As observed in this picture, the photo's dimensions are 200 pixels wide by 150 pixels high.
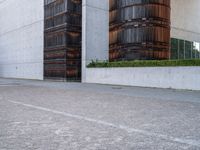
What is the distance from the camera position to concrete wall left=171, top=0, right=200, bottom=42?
3177 centimetres

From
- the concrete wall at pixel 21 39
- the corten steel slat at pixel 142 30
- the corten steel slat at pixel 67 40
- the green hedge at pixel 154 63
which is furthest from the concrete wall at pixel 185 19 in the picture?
the concrete wall at pixel 21 39

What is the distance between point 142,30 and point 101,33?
4.55 m

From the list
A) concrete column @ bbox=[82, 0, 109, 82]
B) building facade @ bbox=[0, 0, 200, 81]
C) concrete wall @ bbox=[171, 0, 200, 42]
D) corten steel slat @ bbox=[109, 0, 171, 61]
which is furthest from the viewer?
concrete wall @ bbox=[171, 0, 200, 42]

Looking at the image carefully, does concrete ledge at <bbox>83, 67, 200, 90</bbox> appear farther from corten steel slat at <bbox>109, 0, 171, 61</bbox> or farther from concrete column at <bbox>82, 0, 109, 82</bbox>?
corten steel slat at <bbox>109, 0, 171, 61</bbox>

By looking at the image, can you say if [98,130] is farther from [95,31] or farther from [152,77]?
[95,31]

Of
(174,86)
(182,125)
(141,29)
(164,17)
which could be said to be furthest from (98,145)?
(164,17)

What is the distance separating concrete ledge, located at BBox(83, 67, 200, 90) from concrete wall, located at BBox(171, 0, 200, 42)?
1180 centimetres

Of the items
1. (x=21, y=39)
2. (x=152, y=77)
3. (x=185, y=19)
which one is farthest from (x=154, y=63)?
(x=21, y=39)

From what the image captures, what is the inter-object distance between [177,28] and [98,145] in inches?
1166

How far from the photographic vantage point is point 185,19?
33.2 meters

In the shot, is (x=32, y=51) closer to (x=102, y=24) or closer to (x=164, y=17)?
(x=102, y=24)

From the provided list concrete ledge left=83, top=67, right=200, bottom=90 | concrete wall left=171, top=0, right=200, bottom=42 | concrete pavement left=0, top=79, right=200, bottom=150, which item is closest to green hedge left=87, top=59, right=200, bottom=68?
concrete ledge left=83, top=67, right=200, bottom=90

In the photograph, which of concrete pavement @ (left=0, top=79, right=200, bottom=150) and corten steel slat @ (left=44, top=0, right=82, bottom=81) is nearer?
concrete pavement @ (left=0, top=79, right=200, bottom=150)

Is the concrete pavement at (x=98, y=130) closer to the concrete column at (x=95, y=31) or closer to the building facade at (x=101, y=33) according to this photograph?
the building facade at (x=101, y=33)
